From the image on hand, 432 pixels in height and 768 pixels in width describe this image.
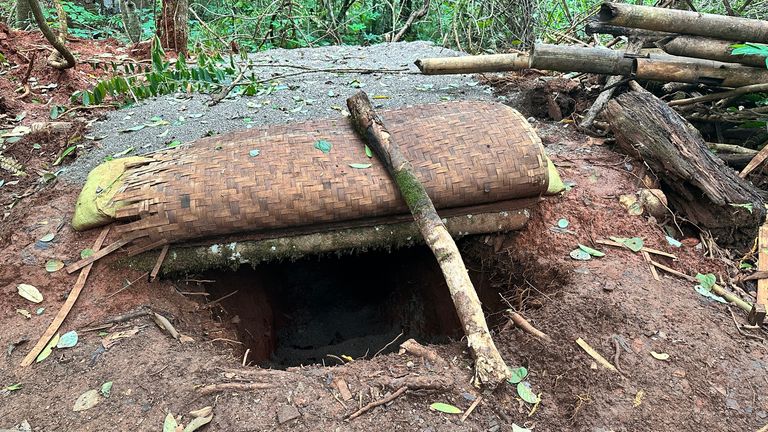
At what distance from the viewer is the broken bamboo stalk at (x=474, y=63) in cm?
402

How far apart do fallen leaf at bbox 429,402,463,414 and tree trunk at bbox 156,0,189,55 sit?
5.20m

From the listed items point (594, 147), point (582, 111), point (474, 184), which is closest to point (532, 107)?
point (582, 111)

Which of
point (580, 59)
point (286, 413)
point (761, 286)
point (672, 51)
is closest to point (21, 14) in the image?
point (580, 59)

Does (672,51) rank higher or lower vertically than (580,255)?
higher

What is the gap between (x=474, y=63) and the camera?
405 cm

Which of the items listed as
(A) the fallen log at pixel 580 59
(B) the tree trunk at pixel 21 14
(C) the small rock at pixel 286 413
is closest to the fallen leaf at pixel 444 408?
(C) the small rock at pixel 286 413

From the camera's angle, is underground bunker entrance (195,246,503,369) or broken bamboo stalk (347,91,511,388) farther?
underground bunker entrance (195,246,503,369)

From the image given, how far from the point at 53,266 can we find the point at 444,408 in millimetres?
2002

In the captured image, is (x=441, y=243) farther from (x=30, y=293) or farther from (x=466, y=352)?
(x=30, y=293)

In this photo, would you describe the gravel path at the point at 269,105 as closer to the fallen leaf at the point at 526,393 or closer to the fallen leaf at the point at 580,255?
the fallen leaf at the point at 580,255

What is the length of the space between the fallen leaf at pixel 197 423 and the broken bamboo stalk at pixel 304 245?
939 millimetres

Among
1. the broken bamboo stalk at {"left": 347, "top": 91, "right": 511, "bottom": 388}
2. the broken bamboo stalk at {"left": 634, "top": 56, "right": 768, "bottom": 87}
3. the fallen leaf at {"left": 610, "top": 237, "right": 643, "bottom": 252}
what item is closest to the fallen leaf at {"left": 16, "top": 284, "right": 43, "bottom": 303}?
the broken bamboo stalk at {"left": 347, "top": 91, "right": 511, "bottom": 388}

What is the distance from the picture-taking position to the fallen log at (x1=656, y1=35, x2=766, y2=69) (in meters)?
→ 3.18

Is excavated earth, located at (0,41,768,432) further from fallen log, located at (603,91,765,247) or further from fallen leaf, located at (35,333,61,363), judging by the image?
fallen log, located at (603,91,765,247)
